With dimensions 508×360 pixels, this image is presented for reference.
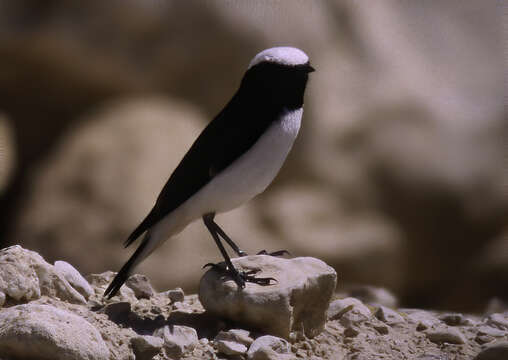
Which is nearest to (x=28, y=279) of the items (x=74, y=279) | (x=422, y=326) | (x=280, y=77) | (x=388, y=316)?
(x=74, y=279)

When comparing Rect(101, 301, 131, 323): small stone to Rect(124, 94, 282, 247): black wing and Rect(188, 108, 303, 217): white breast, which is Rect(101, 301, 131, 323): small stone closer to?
Rect(124, 94, 282, 247): black wing

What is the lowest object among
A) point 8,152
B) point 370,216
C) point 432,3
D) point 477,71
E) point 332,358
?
point 332,358

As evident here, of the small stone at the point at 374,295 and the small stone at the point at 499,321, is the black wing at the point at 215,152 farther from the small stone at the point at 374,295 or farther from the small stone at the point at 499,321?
the small stone at the point at 374,295

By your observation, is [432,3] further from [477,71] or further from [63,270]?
[63,270]

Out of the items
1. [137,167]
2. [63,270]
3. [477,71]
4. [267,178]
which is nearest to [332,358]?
[267,178]

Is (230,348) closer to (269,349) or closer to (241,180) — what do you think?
(269,349)
